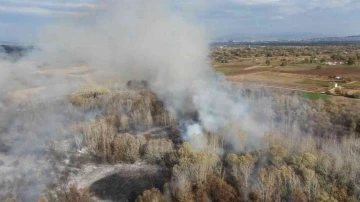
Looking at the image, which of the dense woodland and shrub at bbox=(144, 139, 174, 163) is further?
shrub at bbox=(144, 139, 174, 163)

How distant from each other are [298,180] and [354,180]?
377cm

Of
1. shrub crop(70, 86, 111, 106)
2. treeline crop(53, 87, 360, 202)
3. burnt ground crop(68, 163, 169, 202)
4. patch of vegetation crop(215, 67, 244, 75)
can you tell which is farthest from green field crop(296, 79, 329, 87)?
burnt ground crop(68, 163, 169, 202)

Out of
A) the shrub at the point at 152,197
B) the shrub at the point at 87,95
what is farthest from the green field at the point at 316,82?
the shrub at the point at 152,197

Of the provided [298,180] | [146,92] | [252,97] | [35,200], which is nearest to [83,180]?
[35,200]

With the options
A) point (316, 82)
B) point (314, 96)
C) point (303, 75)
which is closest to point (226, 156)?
point (314, 96)

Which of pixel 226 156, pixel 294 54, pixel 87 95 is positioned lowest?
pixel 226 156

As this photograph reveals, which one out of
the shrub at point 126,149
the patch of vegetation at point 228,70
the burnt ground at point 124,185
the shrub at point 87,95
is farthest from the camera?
the patch of vegetation at point 228,70

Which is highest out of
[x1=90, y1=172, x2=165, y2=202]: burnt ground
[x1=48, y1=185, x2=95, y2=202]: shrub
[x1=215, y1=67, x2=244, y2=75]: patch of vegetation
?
[x1=215, y1=67, x2=244, y2=75]: patch of vegetation

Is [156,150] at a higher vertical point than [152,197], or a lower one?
higher

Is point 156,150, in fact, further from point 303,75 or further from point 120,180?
point 303,75

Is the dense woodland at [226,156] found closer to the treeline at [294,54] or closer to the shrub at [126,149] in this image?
the shrub at [126,149]

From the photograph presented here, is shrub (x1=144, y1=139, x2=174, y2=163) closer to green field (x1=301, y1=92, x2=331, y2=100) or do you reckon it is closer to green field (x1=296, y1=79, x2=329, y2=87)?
green field (x1=301, y1=92, x2=331, y2=100)

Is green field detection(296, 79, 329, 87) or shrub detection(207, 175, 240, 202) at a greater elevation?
green field detection(296, 79, 329, 87)

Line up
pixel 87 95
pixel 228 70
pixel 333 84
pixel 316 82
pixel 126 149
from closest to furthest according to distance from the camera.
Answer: pixel 126 149
pixel 87 95
pixel 333 84
pixel 316 82
pixel 228 70
